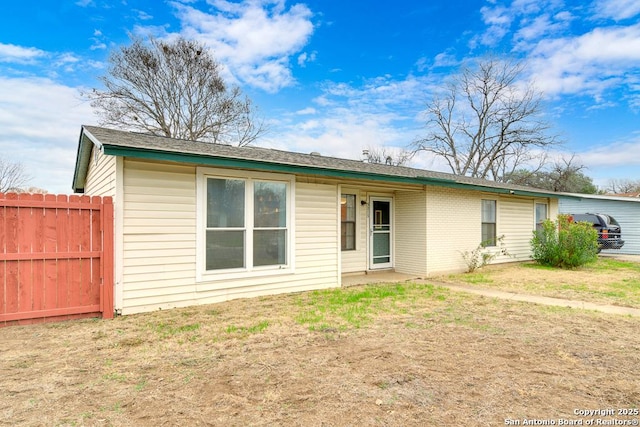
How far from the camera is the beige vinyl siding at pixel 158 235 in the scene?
543cm

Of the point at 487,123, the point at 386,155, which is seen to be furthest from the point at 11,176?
the point at 487,123

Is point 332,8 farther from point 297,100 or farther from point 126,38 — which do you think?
point 126,38

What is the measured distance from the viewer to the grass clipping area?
265cm

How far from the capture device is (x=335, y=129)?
818 inches

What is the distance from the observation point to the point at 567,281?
28.6 feet

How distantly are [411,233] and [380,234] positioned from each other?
871mm

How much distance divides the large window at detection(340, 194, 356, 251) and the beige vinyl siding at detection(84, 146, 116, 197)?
5.37 m

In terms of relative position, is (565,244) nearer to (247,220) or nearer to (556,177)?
(247,220)

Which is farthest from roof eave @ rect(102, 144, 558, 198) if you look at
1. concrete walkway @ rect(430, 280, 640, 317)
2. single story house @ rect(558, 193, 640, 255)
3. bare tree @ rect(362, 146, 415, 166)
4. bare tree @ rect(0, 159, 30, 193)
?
bare tree @ rect(0, 159, 30, 193)

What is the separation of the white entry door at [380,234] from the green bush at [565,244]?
5.35 metres

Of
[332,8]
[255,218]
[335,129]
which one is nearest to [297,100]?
[335,129]

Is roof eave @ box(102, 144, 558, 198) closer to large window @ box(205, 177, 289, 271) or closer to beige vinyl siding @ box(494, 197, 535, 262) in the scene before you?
large window @ box(205, 177, 289, 271)

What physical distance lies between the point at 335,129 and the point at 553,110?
15.6 metres

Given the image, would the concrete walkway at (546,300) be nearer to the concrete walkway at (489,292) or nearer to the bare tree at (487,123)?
the concrete walkway at (489,292)
